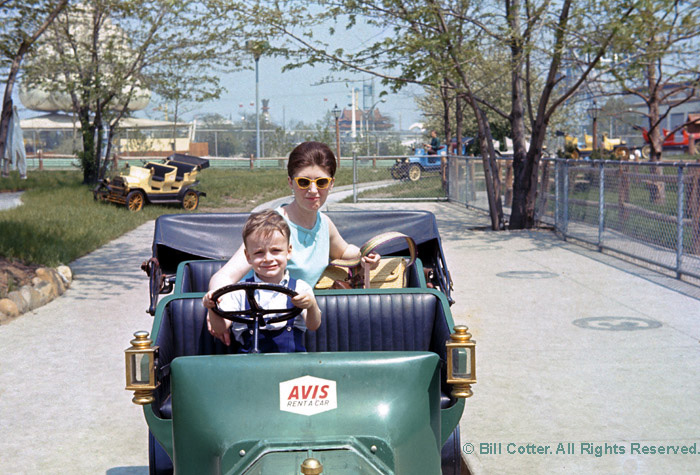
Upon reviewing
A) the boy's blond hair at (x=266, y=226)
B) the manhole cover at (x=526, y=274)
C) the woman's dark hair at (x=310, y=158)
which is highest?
the woman's dark hair at (x=310, y=158)

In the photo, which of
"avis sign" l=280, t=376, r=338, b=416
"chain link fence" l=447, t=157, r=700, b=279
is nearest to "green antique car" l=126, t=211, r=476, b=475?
"avis sign" l=280, t=376, r=338, b=416

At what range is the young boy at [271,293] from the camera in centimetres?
349

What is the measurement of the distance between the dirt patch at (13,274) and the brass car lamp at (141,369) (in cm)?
569

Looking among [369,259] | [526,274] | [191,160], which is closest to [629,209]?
[526,274]

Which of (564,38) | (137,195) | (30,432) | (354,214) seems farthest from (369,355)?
(137,195)

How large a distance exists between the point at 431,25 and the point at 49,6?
633 cm

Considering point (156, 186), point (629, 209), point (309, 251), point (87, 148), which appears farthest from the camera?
point (87, 148)

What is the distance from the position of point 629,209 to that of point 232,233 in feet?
21.7

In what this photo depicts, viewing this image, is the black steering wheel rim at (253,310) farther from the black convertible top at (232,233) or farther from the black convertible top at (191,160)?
the black convertible top at (191,160)

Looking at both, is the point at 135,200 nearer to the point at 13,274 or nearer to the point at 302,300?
the point at 13,274

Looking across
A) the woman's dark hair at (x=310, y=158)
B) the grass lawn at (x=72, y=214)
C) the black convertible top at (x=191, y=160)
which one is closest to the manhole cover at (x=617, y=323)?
the woman's dark hair at (x=310, y=158)

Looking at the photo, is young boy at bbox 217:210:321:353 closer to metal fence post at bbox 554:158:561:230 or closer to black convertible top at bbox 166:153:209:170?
metal fence post at bbox 554:158:561:230

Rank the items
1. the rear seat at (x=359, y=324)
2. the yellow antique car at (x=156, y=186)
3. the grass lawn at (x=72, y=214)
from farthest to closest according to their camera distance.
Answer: the yellow antique car at (x=156, y=186) → the grass lawn at (x=72, y=214) → the rear seat at (x=359, y=324)

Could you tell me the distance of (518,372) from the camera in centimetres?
604
